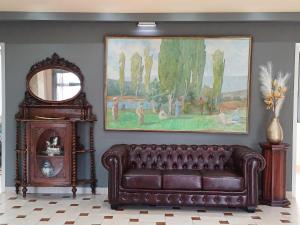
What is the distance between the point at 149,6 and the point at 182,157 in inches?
84.4

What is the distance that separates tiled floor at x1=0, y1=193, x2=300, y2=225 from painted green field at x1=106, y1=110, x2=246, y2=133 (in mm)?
1183

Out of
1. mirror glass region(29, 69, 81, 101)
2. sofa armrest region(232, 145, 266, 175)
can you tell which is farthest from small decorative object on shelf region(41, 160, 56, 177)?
sofa armrest region(232, 145, 266, 175)

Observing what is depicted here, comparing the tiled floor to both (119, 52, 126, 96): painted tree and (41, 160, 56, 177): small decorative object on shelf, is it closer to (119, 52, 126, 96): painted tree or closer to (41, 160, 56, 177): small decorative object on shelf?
(41, 160, 56, 177): small decorative object on shelf

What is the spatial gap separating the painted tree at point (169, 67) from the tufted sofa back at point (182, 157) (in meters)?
0.66

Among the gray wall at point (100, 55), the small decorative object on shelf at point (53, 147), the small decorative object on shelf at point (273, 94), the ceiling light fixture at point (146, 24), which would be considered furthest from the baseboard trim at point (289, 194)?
the small decorative object on shelf at point (53, 147)

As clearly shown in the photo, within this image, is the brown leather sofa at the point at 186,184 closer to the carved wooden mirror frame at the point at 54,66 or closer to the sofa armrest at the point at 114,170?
the sofa armrest at the point at 114,170

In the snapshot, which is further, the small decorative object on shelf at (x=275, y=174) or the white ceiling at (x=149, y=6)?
the small decorative object on shelf at (x=275, y=174)

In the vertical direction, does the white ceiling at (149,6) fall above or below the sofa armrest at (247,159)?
above

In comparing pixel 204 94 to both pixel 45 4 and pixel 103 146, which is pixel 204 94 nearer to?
pixel 103 146

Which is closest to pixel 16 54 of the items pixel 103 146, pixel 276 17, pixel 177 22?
pixel 103 146

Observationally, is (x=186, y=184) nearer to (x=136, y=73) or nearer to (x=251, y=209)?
(x=251, y=209)

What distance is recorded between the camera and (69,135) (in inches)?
213

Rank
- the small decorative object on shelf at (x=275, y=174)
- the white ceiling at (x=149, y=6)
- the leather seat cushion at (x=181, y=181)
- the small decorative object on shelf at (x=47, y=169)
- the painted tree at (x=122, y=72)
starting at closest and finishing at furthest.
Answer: the white ceiling at (x=149, y=6)
the leather seat cushion at (x=181, y=181)
the small decorative object on shelf at (x=275, y=174)
the small decorative object on shelf at (x=47, y=169)
the painted tree at (x=122, y=72)

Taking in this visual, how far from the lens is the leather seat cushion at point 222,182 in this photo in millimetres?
4789
